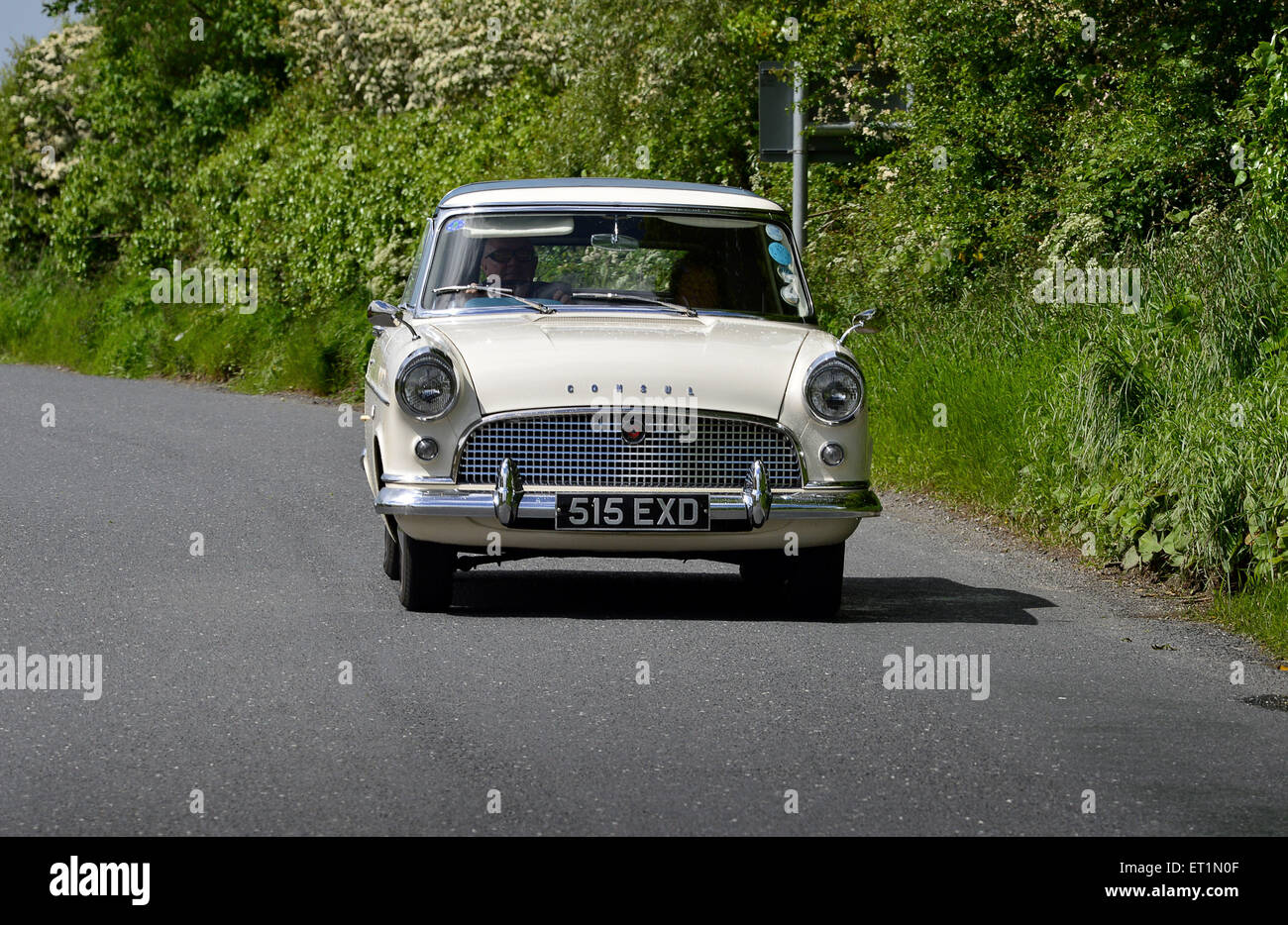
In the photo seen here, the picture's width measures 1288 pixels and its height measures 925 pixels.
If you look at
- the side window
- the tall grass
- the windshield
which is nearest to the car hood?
the windshield

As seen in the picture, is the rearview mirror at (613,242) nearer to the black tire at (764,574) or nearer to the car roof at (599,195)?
the car roof at (599,195)

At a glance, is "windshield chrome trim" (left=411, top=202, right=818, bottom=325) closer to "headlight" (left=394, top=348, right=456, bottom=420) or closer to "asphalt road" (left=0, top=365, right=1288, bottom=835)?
"headlight" (left=394, top=348, right=456, bottom=420)

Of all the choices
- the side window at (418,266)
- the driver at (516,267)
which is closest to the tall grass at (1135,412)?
the driver at (516,267)

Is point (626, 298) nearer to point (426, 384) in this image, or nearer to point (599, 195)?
point (599, 195)

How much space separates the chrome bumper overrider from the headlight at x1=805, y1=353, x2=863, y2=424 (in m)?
0.32

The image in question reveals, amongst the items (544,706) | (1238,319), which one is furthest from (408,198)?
(544,706)

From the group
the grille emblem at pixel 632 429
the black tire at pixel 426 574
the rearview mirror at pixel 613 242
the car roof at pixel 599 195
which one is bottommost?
the black tire at pixel 426 574

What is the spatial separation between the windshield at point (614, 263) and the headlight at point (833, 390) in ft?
3.08

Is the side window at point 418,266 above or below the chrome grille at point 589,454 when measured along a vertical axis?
above

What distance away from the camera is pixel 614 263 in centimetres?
916

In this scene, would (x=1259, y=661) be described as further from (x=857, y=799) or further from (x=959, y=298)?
(x=959, y=298)

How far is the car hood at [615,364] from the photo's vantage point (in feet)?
26.0

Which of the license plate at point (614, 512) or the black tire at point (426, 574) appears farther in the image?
the black tire at point (426, 574)

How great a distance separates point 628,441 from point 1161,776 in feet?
9.64
